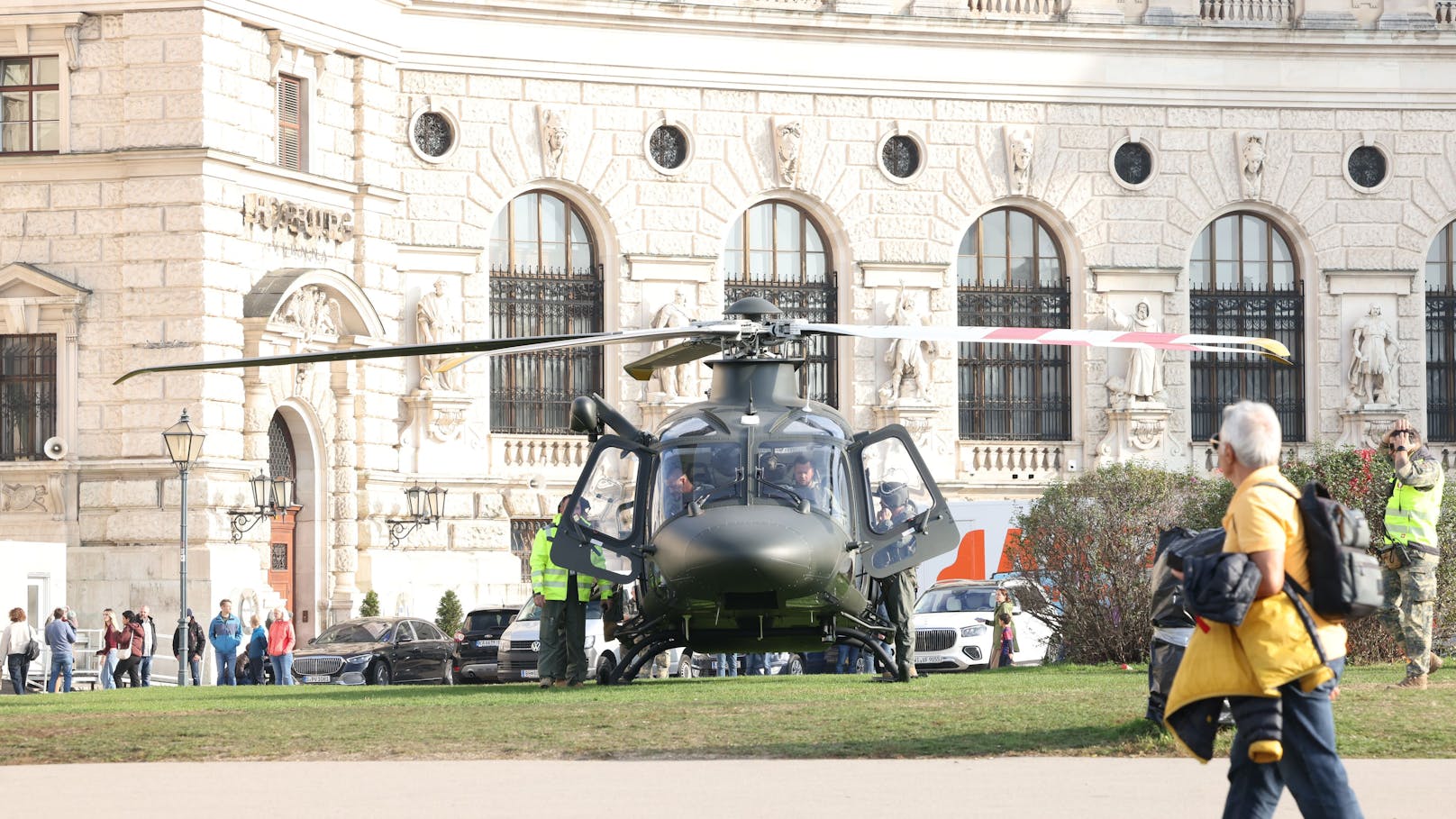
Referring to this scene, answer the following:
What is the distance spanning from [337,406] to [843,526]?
2076cm

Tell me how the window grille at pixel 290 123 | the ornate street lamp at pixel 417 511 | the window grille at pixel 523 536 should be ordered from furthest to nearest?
the window grille at pixel 523 536 < the ornate street lamp at pixel 417 511 < the window grille at pixel 290 123

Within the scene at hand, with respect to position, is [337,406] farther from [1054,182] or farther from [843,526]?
[843,526]

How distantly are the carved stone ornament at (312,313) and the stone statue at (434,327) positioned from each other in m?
2.11

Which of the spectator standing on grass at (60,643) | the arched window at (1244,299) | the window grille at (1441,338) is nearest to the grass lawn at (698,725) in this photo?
the spectator standing on grass at (60,643)

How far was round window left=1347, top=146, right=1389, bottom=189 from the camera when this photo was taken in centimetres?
4378

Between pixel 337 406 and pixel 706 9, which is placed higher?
pixel 706 9

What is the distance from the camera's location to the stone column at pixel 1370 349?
4322cm

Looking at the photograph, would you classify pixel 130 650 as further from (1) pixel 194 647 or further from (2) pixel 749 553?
(2) pixel 749 553

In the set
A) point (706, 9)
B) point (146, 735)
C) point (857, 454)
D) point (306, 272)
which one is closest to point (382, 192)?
point (306, 272)

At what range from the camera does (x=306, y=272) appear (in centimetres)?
3656

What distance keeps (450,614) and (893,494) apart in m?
19.3

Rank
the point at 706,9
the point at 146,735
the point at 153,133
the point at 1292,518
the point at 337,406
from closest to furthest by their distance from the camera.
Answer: the point at 1292,518 < the point at 146,735 < the point at 153,133 < the point at 337,406 < the point at 706,9

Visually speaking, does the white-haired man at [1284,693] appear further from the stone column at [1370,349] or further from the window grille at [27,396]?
the stone column at [1370,349]

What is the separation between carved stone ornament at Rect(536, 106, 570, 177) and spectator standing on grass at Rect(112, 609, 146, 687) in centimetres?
1152
